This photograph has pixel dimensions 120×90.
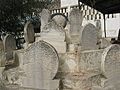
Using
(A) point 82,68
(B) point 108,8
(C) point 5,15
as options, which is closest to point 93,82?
(A) point 82,68

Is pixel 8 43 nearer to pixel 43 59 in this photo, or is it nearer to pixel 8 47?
pixel 8 47

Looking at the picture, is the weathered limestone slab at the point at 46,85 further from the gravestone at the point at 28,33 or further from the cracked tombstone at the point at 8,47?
the gravestone at the point at 28,33

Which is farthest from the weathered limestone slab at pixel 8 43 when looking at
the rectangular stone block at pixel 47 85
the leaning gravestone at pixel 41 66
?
the rectangular stone block at pixel 47 85

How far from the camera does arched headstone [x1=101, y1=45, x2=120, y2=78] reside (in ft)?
16.9

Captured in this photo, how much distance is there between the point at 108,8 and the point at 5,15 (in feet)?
16.7

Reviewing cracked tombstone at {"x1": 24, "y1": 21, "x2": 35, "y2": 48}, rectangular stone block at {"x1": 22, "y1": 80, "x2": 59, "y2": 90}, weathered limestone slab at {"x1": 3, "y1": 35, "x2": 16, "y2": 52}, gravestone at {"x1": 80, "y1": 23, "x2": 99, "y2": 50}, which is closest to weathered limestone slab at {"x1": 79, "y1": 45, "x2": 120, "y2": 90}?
rectangular stone block at {"x1": 22, "y1": 80, "x2": 59, "y2": 90}

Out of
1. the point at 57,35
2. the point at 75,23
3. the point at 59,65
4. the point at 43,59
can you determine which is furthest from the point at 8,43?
the point at 43,59

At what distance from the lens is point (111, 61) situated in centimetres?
526

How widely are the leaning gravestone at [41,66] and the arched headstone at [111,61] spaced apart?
871 mm

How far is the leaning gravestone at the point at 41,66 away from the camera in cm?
519

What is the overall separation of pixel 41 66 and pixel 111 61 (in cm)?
130

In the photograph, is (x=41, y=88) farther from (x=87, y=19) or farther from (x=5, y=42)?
(x=87, y=19)

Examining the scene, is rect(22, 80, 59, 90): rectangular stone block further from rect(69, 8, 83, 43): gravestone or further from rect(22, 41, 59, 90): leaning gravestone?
rect(69, 8, 83, 43): gravestone

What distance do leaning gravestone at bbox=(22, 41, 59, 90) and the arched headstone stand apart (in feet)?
2.86
